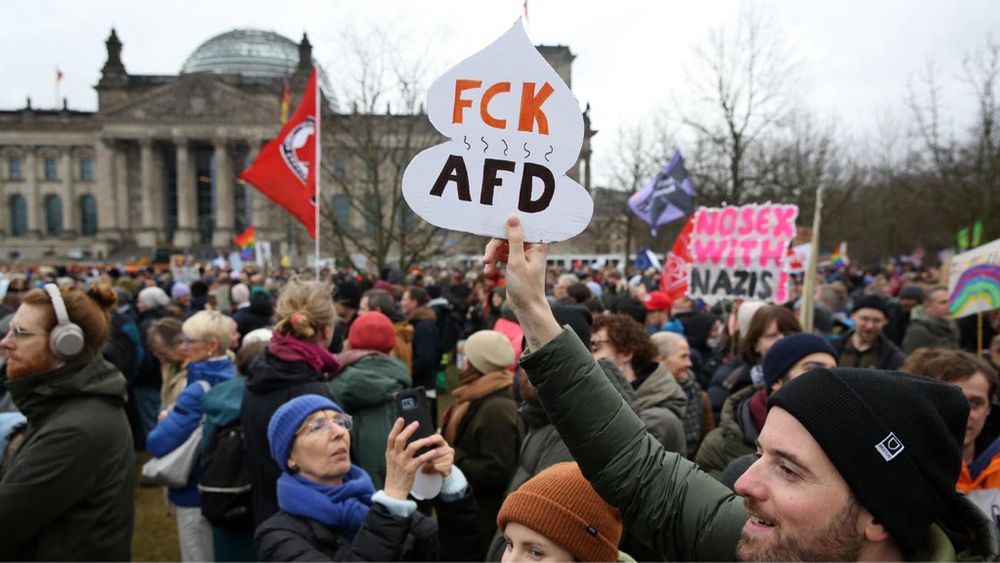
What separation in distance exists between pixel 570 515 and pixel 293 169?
24.1 ft

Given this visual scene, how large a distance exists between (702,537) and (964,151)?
24.4m

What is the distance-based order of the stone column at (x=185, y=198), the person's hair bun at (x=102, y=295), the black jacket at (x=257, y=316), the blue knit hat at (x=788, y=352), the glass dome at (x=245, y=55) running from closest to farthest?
the blue knit hat at (x=788, y=352)
the person's hair bun at (x=102, y=295)
the black jacket at (x=257, y=316)
the stone column at (x=185, y=198)
the glass dome at (x=245, y=55)

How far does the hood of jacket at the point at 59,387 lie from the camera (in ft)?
9.33

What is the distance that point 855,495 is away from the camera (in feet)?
4.63

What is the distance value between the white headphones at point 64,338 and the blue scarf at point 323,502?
1.11 m

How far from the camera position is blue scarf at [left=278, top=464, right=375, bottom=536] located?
266 cm

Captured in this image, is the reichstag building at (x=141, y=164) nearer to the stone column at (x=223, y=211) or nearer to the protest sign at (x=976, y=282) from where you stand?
the stone column at (x=223, y=211)

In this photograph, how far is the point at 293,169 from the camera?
8414 mm

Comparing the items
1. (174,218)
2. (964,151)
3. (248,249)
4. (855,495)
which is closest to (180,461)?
(855,495)

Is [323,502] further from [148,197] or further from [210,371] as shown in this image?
[148,197]

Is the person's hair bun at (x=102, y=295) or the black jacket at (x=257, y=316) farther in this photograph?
the black jacket at (x=257, y=316)

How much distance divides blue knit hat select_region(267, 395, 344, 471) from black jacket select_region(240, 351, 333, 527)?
1.63 feet

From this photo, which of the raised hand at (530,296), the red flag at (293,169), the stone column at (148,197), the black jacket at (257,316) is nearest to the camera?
the raised hand at (530,296)

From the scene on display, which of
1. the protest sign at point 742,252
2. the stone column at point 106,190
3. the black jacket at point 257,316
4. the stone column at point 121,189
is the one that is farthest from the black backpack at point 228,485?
the stone column at point 121,189
